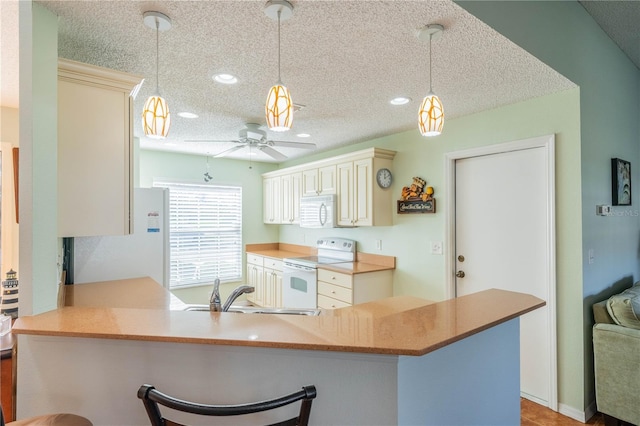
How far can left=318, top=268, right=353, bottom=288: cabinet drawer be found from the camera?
3.68m

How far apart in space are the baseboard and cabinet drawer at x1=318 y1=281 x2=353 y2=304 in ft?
6.24

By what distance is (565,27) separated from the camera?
236cm

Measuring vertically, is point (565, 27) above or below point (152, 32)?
above

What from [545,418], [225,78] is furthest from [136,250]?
[545,418]

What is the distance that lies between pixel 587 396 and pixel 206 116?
3759 mm

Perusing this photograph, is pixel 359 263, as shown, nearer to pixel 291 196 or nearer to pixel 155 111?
pixel 291 196

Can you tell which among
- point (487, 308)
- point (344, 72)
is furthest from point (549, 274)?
point (344, 72)

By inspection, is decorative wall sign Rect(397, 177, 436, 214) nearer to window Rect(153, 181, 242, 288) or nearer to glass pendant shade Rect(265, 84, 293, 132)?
glass pendant shade Rect(265, 84, 293, 132)

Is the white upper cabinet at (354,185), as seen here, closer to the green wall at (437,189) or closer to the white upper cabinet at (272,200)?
the green wall at (437,189)

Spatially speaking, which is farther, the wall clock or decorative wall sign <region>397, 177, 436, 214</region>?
the wall clock

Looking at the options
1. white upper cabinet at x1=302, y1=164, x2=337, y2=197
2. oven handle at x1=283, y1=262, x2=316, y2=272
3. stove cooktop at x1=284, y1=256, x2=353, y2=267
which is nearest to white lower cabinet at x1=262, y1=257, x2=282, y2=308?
oven handle at x1=283, y1=262, x2=316, y2=272

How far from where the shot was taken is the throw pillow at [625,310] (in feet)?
7.41

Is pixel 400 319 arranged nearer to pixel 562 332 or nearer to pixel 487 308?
pixel 487 308

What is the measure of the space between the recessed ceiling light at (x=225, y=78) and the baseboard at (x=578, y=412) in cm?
331
